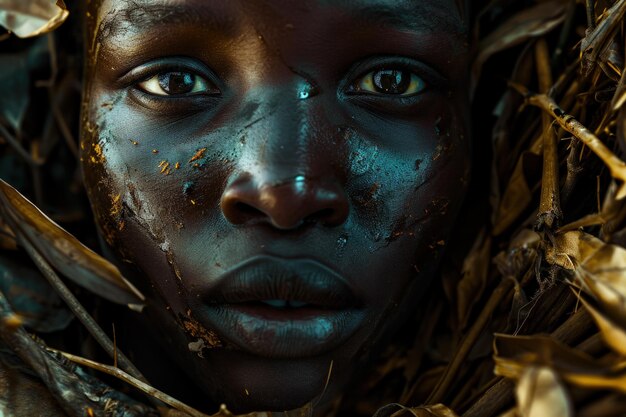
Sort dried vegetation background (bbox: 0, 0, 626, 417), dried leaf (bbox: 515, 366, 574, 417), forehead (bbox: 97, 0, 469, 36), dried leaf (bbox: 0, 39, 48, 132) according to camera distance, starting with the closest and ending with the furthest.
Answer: dried leaf (bbox: 515, 366, 574, 417), dried vegetation background (bbox: 0, 0, 626, 417), forehead (bbox: 97, 0, 469, 36), dried leaf (bbox: 0, 39, 48, 132)

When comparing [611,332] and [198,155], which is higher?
[198,155]

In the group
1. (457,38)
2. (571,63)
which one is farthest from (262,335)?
(571,63)

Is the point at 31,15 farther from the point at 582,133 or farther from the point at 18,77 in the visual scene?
the point at 582,133

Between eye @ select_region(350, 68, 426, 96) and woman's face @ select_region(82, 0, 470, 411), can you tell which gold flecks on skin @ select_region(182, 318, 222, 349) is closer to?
woman's face @ select_region(82, 0, 470, 411)

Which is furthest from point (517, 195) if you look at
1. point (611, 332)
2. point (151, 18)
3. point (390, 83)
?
point (151, 18)

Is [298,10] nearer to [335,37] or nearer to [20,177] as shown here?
[335,37]

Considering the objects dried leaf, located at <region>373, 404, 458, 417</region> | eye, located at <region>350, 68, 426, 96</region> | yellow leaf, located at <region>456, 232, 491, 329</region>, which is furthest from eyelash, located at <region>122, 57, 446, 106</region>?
dried leaf, located at <region>373, 404, 458, 417</region>

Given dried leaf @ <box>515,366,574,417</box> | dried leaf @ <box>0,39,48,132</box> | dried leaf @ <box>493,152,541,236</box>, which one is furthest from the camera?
dried leaf @ <box>0,39,48,132</box>
